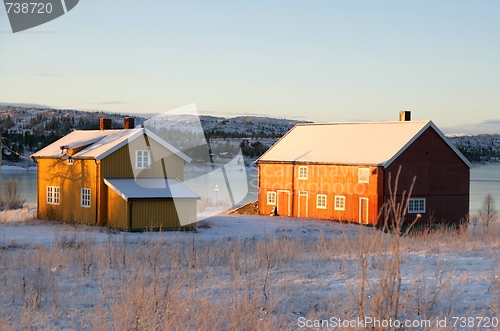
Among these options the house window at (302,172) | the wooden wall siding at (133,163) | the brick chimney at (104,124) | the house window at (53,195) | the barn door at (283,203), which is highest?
the brick chimney at (104,124)

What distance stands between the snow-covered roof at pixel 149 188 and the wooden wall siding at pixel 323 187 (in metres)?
7.33

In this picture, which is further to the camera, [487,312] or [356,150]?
[356,150]

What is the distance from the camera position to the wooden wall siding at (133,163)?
26.8m

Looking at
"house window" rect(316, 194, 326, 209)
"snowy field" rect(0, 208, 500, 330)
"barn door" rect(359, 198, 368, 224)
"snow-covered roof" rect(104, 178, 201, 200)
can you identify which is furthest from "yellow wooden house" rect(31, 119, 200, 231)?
"snowy field" rect(0, 208, 500, 330)

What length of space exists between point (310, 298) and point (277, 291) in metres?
0.62

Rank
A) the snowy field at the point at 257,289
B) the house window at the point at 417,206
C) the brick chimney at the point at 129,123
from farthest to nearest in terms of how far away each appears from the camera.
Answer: the brick chimney at the point at 129,123 < the house window at the point at 417,206 < the snowy field at the point at 257,289

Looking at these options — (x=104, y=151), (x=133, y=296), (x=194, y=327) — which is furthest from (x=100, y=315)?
(x=104, y=151)

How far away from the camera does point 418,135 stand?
30250 millimetres

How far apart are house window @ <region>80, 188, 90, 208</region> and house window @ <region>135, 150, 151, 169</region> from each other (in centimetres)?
235

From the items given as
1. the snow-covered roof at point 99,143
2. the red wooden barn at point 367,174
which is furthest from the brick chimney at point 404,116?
the snow-covered roof at point 99,143

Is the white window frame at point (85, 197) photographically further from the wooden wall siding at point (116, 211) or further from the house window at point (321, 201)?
the house window at point (321, 201)

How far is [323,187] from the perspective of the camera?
32.0m

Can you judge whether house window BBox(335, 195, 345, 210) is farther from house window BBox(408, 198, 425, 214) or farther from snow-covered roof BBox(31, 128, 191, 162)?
snow-covered roof BBox(31, 128, 191, 162)

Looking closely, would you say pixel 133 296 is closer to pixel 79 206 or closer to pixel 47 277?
pixel 47 277
